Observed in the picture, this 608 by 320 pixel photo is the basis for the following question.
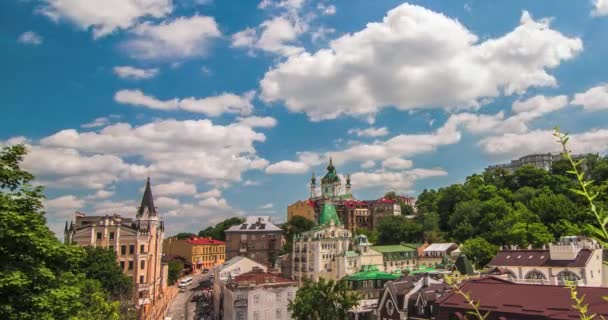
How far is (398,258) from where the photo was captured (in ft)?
268

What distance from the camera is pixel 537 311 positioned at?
2825 cm

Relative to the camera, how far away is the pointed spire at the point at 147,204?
242 ft

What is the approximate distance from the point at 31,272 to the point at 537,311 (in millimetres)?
27302

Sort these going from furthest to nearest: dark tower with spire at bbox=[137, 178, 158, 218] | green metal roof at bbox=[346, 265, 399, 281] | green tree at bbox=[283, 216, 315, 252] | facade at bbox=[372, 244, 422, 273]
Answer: green tree at bbox=[283, 216, 315, 252] → facade at bbox=[372, 244, 422, 273] → dark tower with spire at bbox=[137, 178, 158, 218] → green metal roof at bbox=[346, 265, 399, 281]

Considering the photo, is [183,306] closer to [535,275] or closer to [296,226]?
[296,226]

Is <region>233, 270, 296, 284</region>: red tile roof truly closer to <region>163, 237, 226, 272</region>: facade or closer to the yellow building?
<region>163, 237, 226, 272</region>: facade

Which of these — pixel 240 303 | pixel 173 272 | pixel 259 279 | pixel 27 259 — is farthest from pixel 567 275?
pixel 173 272

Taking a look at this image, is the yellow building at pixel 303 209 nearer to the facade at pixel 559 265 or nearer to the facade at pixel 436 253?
the facade at pixel 436 253

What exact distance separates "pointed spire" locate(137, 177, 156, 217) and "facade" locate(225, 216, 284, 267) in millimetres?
24618

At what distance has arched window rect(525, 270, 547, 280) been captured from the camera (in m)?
52.1

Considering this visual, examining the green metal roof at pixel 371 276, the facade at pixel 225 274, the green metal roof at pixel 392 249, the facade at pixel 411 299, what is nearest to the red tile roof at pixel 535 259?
the green metal roof at pixel 371 276

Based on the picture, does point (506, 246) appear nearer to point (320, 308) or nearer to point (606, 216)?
point (320, 308)

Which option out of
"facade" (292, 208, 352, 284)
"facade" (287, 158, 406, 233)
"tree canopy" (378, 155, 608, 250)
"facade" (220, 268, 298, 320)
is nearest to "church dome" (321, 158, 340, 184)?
"facade" (287, 158, 406, 233)

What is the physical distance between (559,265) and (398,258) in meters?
32.9
